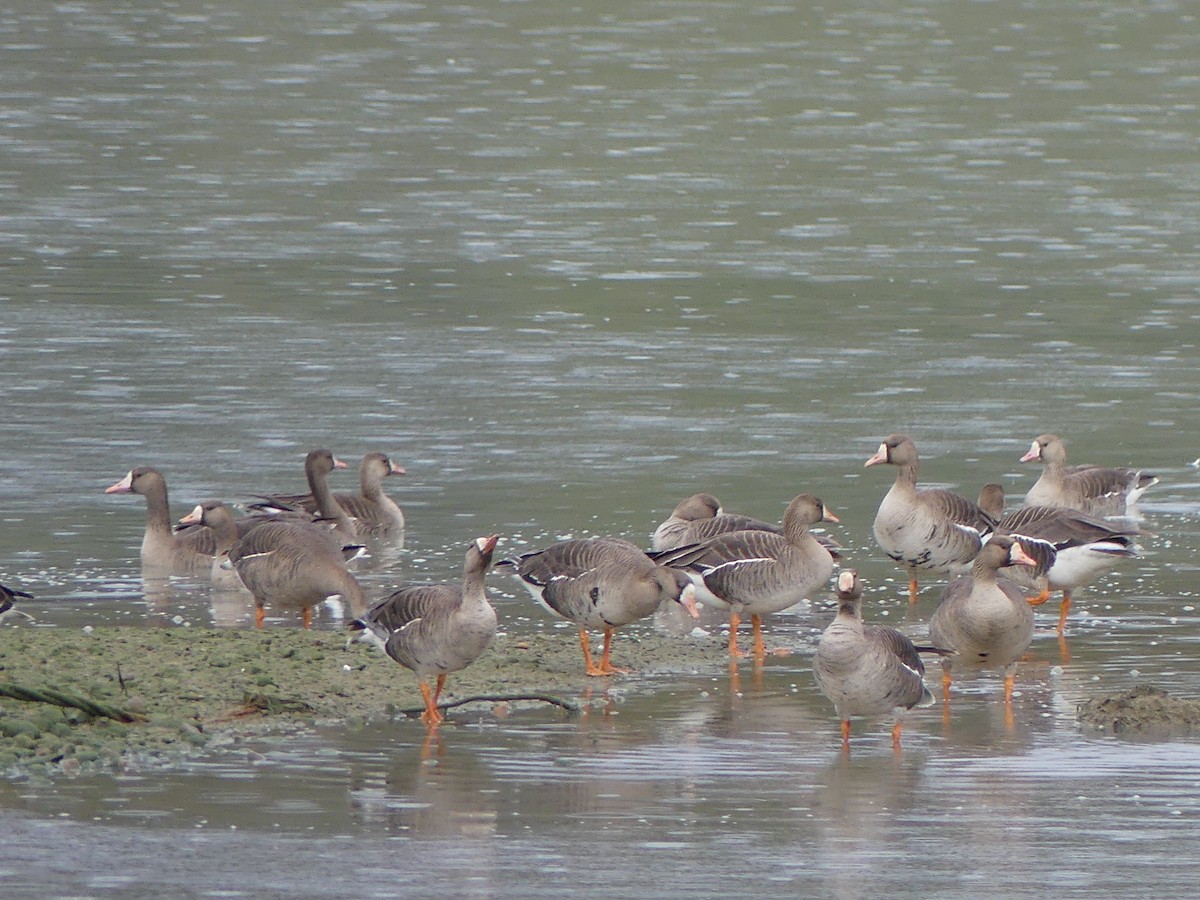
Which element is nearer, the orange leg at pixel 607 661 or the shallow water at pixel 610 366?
the shallow water at pixel 610 366

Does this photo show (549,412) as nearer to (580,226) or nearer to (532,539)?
(532,539)

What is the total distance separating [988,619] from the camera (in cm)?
1230

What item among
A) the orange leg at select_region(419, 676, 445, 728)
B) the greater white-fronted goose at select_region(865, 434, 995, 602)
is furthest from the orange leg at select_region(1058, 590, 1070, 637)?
the orange leg at select_region(419, 676, 445, 728)

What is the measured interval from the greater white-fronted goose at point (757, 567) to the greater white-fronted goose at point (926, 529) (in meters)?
1.39

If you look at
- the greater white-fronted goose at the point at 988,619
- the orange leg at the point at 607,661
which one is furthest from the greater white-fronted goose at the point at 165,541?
the greater white-fronted goose at the point at 988,619

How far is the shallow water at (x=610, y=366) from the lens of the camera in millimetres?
9656

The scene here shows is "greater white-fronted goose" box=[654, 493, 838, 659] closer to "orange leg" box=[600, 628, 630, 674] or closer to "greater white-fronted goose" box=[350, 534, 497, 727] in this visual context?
"orange leg" box=[600, 628, 630, 674]

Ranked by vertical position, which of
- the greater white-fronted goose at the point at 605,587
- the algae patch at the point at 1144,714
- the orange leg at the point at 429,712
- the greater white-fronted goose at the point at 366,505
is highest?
the greater white-fronted goose at the point at 605,587

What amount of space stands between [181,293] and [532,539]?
38.9ft

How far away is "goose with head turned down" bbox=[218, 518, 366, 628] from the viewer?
46.0ft

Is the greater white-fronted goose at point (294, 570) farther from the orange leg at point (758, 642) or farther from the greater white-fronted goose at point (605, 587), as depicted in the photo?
the orange leg at point (758, 642)

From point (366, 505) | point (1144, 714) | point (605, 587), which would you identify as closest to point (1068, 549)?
point (1144, 714)

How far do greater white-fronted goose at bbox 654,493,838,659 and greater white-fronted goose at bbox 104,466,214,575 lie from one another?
3831 millimetres

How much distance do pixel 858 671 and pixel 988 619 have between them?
5.02ft
